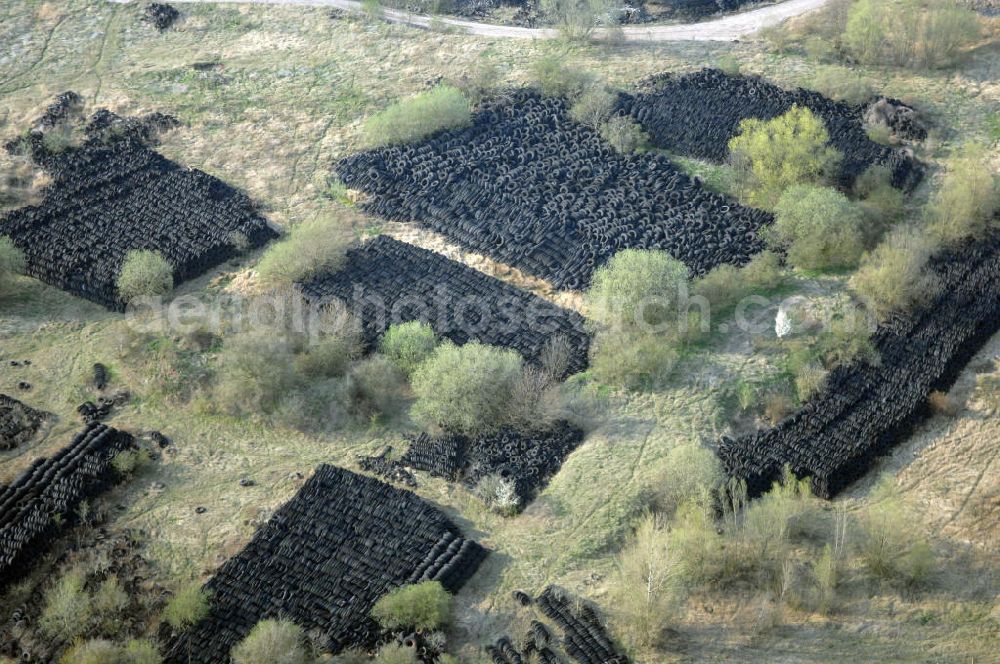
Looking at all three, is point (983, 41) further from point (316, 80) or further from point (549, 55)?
point (316, 80)

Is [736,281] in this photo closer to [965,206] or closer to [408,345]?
[965,206]

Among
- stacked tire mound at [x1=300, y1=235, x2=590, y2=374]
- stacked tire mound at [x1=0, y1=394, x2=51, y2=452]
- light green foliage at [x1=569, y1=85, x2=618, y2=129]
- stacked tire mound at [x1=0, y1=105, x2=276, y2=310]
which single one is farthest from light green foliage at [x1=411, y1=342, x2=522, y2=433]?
light green foliage at [x1=569, y1=85, x2=618, y2=129]

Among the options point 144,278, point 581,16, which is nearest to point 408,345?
point 144,278

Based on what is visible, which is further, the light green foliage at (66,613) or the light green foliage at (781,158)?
the light green foliage at (781,158)

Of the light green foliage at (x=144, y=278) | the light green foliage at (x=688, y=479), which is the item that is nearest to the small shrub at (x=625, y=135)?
the light green foliage at (x=144, y=278)

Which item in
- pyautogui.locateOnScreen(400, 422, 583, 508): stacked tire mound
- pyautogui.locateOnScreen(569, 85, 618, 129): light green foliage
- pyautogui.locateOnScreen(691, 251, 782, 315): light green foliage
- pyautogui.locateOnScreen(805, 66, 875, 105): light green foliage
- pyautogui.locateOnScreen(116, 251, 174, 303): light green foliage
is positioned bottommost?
pyautogui.locateOnScreen(400, 422, 583, 508): stacked tire mound

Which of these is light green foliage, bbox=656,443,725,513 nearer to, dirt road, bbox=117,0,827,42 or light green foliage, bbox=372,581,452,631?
light green foliage, bbox=372,581,452,631

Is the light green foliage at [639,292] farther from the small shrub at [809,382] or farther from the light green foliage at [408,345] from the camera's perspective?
the light green foliage at [408,345]
